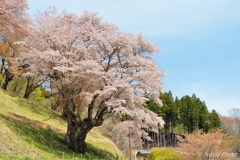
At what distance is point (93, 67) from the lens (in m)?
20.4

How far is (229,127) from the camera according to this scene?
9275 cm

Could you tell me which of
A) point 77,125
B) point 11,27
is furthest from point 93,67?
point 11,27

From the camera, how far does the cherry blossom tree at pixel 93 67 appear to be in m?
20.2

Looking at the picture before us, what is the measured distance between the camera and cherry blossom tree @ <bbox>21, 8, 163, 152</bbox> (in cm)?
2017

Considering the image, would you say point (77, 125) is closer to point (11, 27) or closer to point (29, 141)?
point (29, 141)

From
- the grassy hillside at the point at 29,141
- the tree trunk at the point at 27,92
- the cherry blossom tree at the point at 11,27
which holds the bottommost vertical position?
the grassy hillside at the point at 29,141

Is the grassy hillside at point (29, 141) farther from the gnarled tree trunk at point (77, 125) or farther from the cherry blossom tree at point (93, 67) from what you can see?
the cherry blossom tree at point (93, 67)

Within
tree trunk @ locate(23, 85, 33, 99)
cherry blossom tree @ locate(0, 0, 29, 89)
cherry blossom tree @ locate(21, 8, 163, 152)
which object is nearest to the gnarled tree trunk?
cherry blossom tree @ locate(21, 8, 163, 152)

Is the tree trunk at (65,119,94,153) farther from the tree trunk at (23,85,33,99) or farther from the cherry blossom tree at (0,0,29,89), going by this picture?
the tree trunk at (23,85,33,99)

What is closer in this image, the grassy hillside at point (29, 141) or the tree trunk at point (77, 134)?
the grassy hillside at point (29, 141)

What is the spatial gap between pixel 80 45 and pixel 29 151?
10.2 m

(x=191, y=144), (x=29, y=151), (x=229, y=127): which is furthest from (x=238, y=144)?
(x=29, y=151)

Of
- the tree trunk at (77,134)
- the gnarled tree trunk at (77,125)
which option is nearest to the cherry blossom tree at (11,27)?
the gnarled tree trunk at (77,125)

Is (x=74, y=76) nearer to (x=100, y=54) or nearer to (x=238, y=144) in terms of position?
(x=100, y=54)
